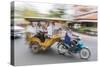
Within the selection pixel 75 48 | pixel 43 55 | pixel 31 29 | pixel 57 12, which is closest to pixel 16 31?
pixel 31 29

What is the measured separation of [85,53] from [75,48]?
162 millimetres

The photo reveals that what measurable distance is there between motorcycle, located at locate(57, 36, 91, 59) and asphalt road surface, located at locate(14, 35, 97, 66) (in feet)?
0.17

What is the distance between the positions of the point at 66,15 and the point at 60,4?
0.52 feet

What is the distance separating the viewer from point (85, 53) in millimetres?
2572

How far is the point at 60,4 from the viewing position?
2.43 m

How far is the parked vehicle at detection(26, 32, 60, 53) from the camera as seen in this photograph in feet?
7.59

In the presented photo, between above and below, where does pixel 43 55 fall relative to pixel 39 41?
below

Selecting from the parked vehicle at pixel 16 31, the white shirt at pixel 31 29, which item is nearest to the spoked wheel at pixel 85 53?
the white shirt at pixel 31 29

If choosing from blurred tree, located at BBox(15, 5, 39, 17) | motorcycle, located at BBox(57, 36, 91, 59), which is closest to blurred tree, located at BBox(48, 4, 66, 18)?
blurred tree, located at BBox(15, 5, 39, 17)

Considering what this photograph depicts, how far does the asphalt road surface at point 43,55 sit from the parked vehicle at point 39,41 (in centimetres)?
5

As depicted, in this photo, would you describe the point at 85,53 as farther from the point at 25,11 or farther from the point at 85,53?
the point at 25,11

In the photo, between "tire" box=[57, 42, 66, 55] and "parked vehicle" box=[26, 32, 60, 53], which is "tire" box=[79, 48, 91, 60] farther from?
"parked vehicle" box=[26, 32, 60, 53]

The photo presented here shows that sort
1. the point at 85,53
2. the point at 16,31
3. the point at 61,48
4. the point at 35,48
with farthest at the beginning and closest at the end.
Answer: the point at 85,53, the point at 61,48, the point at 35,48, the point at 16,31
